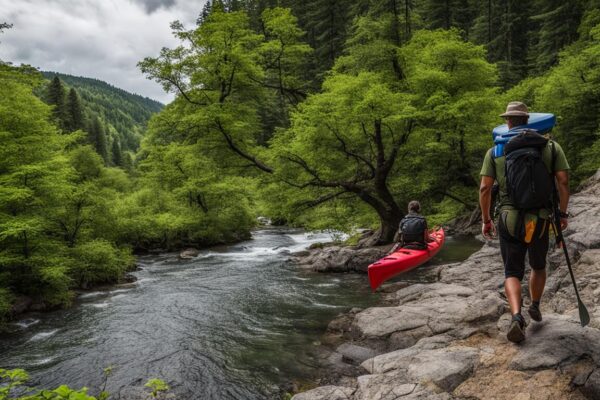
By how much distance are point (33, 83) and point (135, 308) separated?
11.1 m

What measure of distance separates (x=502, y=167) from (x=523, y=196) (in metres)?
0.41

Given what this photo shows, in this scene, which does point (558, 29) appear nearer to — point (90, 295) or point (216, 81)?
point (216, 81)

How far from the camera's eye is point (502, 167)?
14.3ft

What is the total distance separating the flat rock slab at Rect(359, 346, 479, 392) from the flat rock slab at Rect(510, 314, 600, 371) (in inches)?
22.2

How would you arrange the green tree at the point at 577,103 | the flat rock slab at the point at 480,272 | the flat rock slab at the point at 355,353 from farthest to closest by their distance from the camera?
1. the green tree at the point at 577,103
2. the flat rock slab at the point at 480,272
3. the flat rock slab at the point at 355,353

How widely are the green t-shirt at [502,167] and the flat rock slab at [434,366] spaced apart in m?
1.88

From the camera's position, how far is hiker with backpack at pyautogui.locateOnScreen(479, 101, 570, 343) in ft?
13.4

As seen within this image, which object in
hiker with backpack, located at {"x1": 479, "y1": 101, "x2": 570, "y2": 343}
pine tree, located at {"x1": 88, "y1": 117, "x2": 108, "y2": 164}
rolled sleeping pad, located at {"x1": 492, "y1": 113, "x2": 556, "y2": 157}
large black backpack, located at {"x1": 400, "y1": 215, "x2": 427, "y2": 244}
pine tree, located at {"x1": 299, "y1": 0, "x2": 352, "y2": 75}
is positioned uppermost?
pine tree, located at {"x1": 299, "y1": 0, "x2": 352, "y2": 75}

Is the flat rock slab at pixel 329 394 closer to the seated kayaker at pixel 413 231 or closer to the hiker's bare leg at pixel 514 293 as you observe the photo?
the hiker's bare leg at pixel 514 293

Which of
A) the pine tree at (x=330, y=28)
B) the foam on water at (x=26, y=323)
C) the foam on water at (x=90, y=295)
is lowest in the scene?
the foam on water at (x=90, y=295)

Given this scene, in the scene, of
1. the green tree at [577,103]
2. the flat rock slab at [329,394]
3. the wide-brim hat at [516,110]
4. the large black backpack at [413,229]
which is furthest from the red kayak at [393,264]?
the green tree at [577,103]

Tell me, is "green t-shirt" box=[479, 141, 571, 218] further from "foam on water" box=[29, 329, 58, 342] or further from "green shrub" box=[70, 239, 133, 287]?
"green shrub" box=[70, 239, 133, 287]

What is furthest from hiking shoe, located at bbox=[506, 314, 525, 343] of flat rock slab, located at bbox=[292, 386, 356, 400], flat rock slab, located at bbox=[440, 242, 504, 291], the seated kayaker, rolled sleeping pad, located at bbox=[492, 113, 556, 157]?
the seated kayaker

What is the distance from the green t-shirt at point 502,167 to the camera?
4109mm
